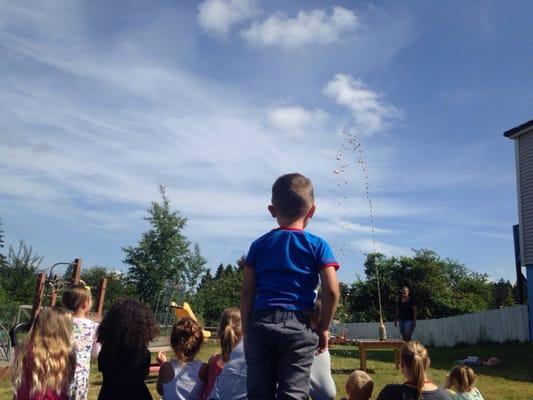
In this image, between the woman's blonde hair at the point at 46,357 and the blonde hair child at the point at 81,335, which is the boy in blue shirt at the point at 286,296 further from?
the blonde hair child at the point at 81,335

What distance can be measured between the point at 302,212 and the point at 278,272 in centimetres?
40

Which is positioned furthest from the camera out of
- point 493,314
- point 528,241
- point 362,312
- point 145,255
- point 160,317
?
point 362,312

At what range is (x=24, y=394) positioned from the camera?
361 cm

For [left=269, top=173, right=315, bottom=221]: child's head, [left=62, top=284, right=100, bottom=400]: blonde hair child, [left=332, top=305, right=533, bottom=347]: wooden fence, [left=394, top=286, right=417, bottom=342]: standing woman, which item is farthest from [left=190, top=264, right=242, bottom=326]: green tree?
[left=269, top=173, right=315, bottom=221]: child's head

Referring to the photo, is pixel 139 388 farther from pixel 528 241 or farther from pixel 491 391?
pixel 528 241

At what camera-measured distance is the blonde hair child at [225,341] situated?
13.2 feet

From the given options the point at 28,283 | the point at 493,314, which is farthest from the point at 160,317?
the point at 28,283

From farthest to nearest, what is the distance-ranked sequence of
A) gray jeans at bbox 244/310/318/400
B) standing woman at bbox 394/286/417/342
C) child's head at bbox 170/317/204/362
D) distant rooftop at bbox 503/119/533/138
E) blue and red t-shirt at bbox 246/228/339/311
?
distant rooftop at bbox 503/119/533/138 < standing woman at bbox 394/286/417/342 < child's head at bbox 170/317/204/362 < blue and red t-shirt at bbox 246/228/339/311 < gray jeans at bbox 244/310/318/400

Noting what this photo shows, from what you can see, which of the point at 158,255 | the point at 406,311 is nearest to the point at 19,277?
the point at 158,255

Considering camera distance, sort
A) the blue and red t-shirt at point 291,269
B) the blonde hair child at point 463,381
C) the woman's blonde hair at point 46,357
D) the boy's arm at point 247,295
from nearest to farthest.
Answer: the blue and red t-shirt at point 291,269 → the boy's arm at point 247,295 → the woman's blonde hair at point 46,357 → the blonde hair child at point 463,381

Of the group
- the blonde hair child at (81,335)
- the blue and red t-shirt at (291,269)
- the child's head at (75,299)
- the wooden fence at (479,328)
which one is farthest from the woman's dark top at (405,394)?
the wooden fence at (479,328)

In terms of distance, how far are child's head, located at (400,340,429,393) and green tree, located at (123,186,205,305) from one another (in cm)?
2979

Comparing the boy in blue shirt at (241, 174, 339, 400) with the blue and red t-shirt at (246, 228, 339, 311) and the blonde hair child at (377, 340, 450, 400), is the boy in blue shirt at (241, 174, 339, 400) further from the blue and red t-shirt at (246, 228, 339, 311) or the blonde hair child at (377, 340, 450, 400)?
the blonde hair child at (377, 340, 450, 400)

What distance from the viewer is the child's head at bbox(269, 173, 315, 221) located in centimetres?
319
